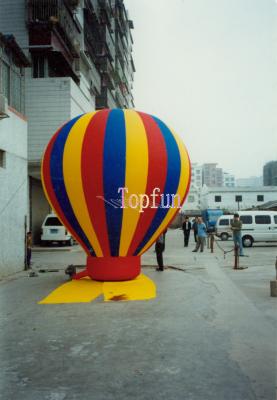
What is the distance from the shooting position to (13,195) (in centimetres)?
1305

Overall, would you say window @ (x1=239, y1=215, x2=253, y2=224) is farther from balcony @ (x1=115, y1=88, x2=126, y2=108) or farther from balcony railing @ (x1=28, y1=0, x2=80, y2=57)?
balcony @ (x1=115, y1=88, x2=126, y2=108)

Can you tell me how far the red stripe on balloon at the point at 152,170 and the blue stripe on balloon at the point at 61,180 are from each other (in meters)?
1.32

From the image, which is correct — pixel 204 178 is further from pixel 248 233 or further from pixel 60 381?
pixel 60 381

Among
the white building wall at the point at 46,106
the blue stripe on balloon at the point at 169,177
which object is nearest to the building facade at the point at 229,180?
the white building wall at the point at 46,106

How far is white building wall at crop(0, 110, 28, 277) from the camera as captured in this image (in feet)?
40.7

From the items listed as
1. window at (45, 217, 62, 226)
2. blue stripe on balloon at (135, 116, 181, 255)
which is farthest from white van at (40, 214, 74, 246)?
blue stripe on balloon at (135, 116, 181, 255)

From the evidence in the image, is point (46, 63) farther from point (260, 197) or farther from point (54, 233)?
point (260, 197)

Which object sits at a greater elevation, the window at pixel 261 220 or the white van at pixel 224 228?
the window at pixel 261 220

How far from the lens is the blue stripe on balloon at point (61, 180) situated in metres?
10.4

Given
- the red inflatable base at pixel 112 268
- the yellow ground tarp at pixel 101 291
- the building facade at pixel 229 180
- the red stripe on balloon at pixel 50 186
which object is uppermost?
the building facade at pixel 229 180

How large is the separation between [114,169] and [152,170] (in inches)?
33.8

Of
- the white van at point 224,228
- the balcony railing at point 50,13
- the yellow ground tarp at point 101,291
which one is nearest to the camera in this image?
the yellow ground tarp at point 101,291

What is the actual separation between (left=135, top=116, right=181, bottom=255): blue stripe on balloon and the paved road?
1.50 m

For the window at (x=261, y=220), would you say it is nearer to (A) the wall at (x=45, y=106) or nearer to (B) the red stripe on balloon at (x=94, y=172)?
(A) the wall at (x=45, y=106)
